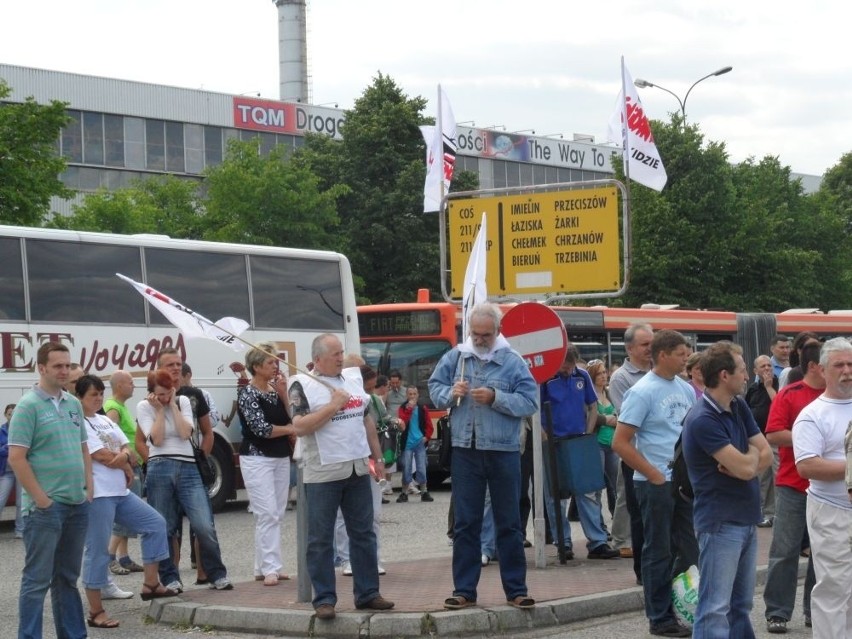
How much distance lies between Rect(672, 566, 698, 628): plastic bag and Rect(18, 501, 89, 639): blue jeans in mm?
3433

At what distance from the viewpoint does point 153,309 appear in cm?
1891

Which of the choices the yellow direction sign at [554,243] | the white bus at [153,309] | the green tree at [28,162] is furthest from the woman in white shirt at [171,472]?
the green tree at [28,162]

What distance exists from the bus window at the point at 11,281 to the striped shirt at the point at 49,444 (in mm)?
9704

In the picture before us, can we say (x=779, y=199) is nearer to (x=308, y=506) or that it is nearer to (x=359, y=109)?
(x=359, y=109)

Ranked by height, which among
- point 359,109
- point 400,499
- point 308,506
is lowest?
point 400,499

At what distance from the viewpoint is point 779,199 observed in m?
53.9

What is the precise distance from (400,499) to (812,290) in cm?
3489

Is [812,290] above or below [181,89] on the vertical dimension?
below

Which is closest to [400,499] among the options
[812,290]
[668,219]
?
[668,219]

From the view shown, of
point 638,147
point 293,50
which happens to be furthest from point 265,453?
point 293,50

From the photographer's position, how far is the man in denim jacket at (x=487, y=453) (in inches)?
358

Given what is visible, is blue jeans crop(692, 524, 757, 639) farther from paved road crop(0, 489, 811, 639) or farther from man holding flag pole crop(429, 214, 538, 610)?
man holding flag pole crop(429, 214, 538, 610)

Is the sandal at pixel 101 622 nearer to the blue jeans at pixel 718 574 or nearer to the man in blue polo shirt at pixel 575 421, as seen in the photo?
the man in blue polo shirt at pixel 575 421

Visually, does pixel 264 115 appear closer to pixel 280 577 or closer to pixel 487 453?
pixel 280 577
